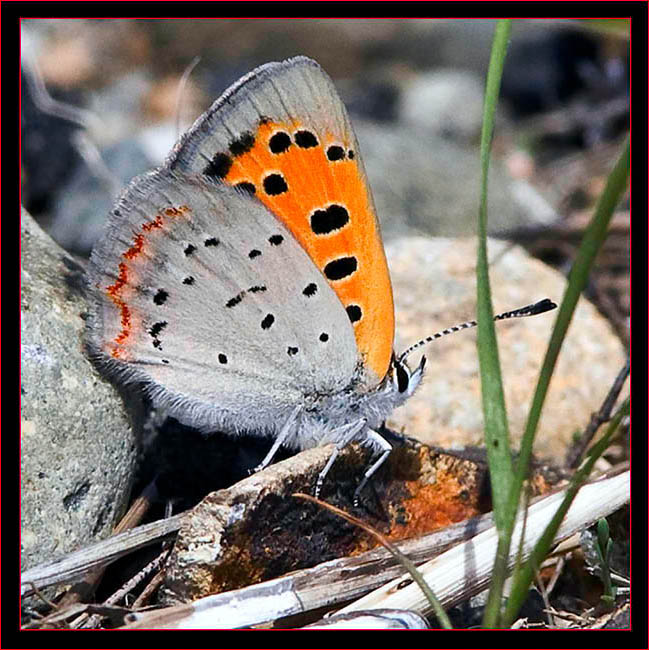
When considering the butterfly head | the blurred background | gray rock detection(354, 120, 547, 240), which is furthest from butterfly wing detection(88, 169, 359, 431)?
gray rock detection(354, 120, 547, 240)

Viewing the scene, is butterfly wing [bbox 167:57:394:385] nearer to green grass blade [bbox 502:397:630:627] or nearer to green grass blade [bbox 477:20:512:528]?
green grass blade [bbox 477:20:512:528]

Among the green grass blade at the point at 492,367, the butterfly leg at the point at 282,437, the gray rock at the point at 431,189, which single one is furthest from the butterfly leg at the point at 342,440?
the gray rock at the point at 431,189

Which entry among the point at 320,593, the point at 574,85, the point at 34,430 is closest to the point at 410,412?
the point at 320,593

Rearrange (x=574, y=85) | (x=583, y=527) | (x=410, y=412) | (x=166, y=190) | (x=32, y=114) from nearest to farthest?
1. (x=583, y=527)
2. (x=166, y=190)
3. (x=410, y=412)
4. (x=32, y=114)
5. (x=574, y=85)

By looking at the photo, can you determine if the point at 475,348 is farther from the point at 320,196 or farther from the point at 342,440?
the point at 320,196

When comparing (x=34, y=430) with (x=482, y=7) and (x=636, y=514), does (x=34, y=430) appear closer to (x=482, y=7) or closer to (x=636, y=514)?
(x=636, y=514)

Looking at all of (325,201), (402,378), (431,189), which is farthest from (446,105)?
(325,201)
